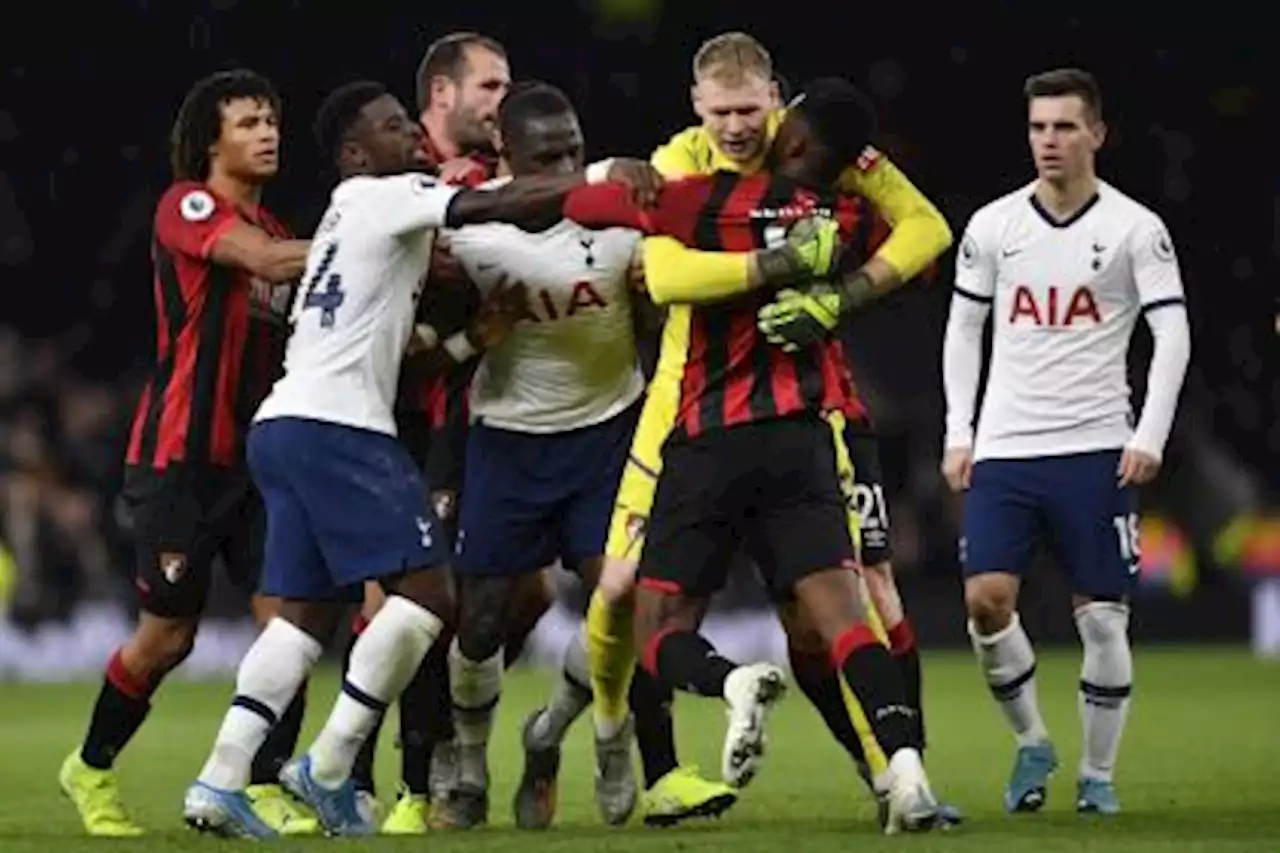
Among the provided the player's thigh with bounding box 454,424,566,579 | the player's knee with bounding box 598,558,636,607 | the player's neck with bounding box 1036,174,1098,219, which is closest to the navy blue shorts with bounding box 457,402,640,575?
the player's thigh with bounding box 454,424,566,579

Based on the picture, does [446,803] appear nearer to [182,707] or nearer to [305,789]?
[305,789]

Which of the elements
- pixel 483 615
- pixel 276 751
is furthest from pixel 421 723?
pixel 276 751

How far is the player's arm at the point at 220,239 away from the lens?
9.53m

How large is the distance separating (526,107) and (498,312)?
0.76 meters

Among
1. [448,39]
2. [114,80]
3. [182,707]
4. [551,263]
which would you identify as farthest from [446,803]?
[114,80]

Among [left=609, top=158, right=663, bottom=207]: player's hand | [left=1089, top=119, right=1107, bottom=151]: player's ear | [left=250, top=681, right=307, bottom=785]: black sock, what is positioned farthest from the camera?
[left=1089, top=119, right=1107, bottom=151]: player's ear

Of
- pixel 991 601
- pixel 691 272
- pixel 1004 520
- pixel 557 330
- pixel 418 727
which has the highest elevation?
pixel 691 272

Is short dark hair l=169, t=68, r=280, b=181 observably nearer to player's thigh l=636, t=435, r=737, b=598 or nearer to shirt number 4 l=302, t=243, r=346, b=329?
shirt number 4 l=302, t=243, r=346, b=329

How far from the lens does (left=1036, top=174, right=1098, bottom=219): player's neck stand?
10.8 metres

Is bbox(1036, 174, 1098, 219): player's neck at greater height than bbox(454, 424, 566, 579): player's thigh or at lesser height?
greater

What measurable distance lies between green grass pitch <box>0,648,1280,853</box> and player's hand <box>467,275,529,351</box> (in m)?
1.43

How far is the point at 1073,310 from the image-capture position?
35.1ft

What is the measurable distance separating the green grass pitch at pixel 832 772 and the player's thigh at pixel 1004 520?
2.49 feet

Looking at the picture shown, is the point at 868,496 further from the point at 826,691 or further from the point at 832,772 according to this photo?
the point at 832,772
